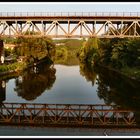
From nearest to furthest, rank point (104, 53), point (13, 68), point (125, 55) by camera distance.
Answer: point (125, 55)
point (13, 68)
point (104, 53)

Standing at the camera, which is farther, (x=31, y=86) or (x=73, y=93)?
(x=31, y=86)

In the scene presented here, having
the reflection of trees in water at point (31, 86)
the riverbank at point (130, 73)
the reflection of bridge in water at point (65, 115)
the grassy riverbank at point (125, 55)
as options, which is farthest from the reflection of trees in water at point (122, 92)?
the reflection of trees in water at point (31, 86)

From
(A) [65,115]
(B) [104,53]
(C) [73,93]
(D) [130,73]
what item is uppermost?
(B) [104,53]

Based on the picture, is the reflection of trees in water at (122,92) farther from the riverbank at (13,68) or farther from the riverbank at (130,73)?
the riverbank at (13,68)

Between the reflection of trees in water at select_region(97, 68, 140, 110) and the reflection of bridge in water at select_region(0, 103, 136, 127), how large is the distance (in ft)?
7.48

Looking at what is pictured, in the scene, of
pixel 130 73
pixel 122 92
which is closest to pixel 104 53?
pixel 130 73

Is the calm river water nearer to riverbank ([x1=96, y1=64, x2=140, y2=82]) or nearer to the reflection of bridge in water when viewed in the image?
riverbank ([x1=96, y1=64, x2=140, y2=82])

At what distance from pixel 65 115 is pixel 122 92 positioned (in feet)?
49.2

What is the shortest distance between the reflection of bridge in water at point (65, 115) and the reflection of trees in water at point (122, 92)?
2.28 m

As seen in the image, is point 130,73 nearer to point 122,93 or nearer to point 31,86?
point 122,93

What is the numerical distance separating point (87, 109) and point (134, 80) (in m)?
22.6

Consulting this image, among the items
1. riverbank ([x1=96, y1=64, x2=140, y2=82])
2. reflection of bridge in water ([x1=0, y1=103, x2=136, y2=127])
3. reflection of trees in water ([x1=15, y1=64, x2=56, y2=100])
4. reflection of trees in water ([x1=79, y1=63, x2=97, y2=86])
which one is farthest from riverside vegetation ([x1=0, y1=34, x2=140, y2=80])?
reflection of bridge in water ([x1=0, y1=103, x2=136, y2=127])

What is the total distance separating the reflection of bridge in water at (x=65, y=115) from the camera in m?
30.9

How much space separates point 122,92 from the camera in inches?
1866
